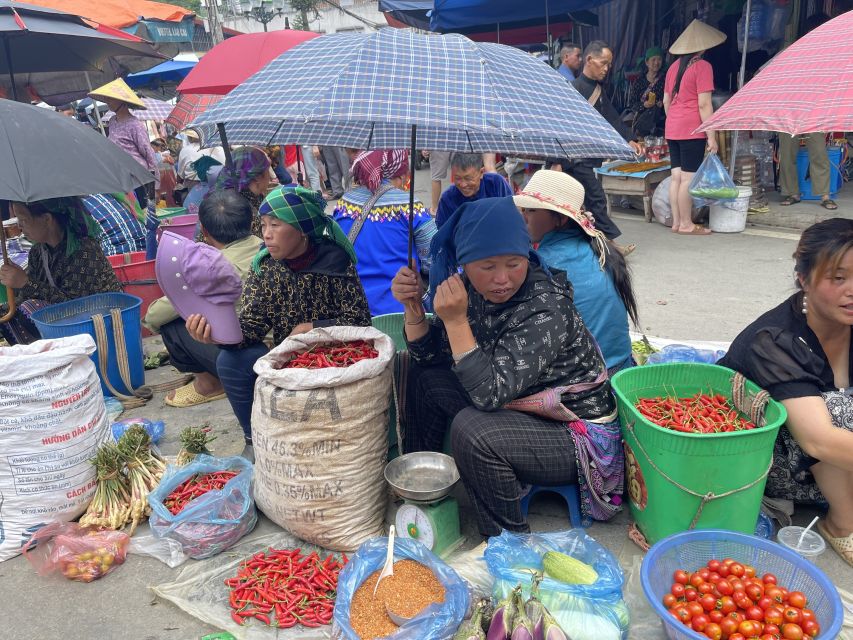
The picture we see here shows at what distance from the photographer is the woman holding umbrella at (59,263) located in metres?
4.12

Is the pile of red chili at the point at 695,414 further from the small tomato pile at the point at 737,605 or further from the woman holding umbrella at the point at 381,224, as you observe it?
the woman holding umbrella at the point at 381,224

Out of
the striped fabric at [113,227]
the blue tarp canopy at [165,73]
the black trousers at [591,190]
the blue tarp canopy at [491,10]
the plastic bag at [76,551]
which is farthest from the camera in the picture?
the blue tarp canopy at [165,73]

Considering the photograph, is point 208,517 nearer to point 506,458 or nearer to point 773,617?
point 506,458

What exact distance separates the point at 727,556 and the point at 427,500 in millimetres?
1056

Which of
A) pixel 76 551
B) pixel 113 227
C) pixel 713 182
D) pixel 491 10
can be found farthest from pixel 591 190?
pixel 76 551

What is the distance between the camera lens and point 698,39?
254 inches

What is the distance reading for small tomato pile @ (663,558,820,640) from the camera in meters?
1.85

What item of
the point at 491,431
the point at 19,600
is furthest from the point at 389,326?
the point at 19,600

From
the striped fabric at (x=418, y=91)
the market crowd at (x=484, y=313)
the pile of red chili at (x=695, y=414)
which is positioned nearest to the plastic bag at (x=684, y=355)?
the market crowd at (x=484, y=313)

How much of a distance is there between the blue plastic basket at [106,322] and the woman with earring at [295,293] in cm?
117

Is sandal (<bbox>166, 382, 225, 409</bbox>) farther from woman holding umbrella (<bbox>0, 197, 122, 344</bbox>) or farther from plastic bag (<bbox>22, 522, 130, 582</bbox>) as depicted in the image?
plastic bag (<bbox>22, 522, 130, 582</bbox>)

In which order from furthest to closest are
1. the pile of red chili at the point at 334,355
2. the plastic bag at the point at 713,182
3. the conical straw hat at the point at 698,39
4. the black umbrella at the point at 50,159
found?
the conical straw hat at the point at 698,39
the plastic bag at the point at 713,182
the black umbrella at the point at 50,159
the pile of red chili at the point at 334,355

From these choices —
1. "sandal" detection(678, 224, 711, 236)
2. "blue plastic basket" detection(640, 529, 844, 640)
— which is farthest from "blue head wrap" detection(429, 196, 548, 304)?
"sandal" detection(678, 224, 711, 236)

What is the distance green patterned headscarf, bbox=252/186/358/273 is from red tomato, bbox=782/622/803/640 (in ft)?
7.56
